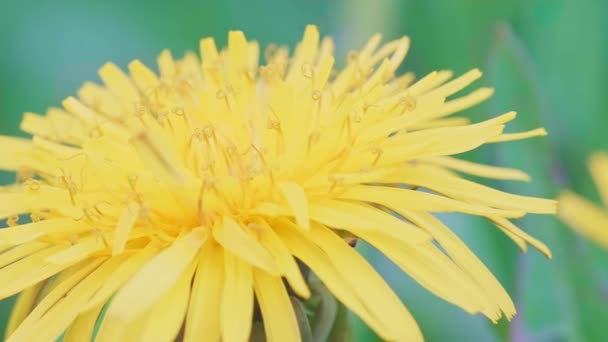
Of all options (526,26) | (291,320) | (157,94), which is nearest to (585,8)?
(526,26)

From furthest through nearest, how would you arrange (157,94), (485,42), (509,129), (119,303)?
(485,42) < (509,129) < (157,94) < (119,303)

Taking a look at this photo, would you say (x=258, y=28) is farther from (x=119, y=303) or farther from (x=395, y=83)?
(x=119, y=303)

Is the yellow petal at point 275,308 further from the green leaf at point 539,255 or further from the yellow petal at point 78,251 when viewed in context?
the green leaf at point 539,255

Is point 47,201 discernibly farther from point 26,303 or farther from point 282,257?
point 282,257

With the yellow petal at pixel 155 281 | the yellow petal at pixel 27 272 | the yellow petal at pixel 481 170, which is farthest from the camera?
the yellow petal at pixel 481 170

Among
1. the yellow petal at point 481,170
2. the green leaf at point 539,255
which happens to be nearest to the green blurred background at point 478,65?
the green leaf at point 539,255

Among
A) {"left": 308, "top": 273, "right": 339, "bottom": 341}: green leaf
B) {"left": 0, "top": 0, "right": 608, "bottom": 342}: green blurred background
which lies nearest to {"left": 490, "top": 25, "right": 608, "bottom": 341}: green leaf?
{"left": 0, "top": 0, "right": 608, "bottom": 342}: green blurred background
